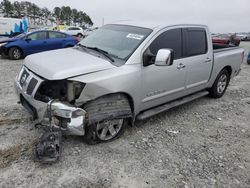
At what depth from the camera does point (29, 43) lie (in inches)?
416

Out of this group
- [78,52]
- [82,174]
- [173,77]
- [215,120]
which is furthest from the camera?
[215,120]

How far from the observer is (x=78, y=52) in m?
3.73

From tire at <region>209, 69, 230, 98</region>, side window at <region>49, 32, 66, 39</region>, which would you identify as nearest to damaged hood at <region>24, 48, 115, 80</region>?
tire at <region>209, 69, 230, 98</region>

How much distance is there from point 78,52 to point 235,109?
3.63 metres

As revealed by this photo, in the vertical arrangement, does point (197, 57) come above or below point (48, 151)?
above

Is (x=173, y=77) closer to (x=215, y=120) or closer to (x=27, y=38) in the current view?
(x=215, y=120)

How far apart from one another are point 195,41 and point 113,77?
2218 mm

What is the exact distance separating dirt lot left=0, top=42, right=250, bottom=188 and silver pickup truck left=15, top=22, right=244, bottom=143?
1.01 ft

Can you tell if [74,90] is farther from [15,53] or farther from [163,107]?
[15,53]

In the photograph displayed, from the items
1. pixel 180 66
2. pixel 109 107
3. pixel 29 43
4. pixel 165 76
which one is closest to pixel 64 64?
pixel 109 107

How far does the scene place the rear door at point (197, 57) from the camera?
4.29 metres

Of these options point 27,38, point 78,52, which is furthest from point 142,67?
point 27,38

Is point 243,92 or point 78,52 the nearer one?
point 78,52

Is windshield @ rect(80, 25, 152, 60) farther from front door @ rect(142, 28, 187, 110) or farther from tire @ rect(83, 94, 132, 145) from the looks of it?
tire @ rect(83, 94, 132, 145)
